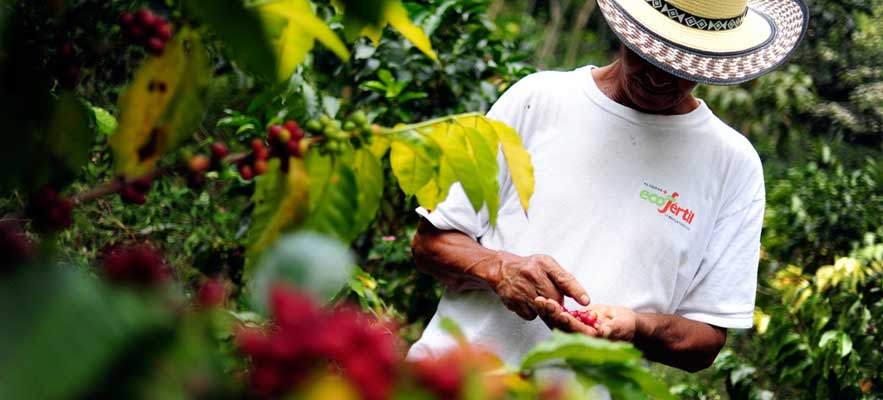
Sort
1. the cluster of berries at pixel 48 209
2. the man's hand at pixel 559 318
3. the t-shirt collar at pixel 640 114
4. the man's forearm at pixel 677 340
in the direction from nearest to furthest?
the cluster of berries at pixel 48 209, the man's hand at pixel 559 318, the man's forearm at pixel 677 340, the t-shirt collar at pixel 640 114

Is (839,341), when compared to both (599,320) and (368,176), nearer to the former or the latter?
(599,320)

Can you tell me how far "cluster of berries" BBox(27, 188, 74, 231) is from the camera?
0.67m

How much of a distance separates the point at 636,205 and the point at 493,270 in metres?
0.39

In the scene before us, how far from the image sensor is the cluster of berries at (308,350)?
1.51ft

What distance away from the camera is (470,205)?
215cm

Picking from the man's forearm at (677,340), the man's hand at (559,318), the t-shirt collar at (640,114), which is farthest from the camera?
the t-shirt collar at (640,114)

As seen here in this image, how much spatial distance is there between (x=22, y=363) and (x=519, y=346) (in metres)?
1.84

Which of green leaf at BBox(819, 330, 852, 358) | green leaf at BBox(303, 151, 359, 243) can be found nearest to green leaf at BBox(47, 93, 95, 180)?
green leaf at BBox(303, 151, 359, 243)

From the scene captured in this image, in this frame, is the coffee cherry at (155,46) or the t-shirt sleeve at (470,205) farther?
the t-shirt sleeve at (470,205)

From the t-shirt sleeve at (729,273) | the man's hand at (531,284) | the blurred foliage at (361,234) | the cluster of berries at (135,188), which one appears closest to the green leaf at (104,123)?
the blurred foliage at (361,234)

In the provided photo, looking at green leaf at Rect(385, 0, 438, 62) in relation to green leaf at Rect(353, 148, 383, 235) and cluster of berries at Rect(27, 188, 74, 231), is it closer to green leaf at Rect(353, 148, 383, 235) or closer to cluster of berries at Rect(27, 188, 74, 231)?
green leaf at Rect(353, 148, 383, 235)

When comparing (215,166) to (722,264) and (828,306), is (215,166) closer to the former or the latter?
(722,264)

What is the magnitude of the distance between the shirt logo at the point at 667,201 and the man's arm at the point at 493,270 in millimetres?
334

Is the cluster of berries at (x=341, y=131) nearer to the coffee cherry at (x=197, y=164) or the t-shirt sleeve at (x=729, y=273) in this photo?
the coffee cherry at (x=197, y=164)
